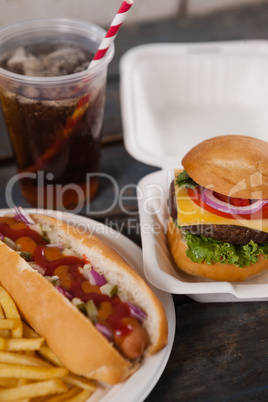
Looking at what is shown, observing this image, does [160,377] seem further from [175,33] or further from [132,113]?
[175,33]

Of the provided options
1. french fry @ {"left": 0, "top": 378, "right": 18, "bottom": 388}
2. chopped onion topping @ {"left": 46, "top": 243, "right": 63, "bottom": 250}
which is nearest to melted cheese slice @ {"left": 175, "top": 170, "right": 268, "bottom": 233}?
chopped onion topping @ {"left": 46, "top": 243, "right": 63, "bottom": 250}

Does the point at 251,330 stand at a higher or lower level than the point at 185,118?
lower

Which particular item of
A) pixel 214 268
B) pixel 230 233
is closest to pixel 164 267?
pixel 214 268

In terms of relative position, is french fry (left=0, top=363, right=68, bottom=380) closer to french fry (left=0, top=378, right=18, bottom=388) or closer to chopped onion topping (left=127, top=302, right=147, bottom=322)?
french fry (left=0, top=378, right=18, bottom=388)

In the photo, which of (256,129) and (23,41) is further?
(256,129)

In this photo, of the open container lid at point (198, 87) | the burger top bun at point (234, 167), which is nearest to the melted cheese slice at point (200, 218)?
the burger top bun at point (234, 167)

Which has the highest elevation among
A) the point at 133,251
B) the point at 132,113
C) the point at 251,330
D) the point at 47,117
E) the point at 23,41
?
the point at 23,41

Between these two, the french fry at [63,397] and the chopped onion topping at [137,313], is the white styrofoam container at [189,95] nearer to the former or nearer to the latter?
the chopped onion topping at [137,313]

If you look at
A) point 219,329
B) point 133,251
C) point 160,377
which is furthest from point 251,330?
→ point 133,251
